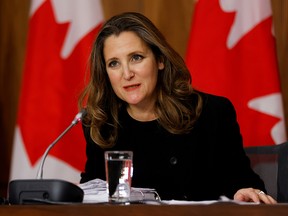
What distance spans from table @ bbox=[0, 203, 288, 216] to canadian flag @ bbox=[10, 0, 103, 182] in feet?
6.69

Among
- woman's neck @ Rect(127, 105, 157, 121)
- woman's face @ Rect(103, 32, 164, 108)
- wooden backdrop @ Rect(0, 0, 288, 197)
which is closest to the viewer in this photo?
woman's face @ Rect(103, 32, 164, 108)

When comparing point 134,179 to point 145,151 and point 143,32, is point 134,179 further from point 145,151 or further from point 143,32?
point 143,32

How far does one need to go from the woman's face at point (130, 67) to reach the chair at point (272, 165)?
1.54ft

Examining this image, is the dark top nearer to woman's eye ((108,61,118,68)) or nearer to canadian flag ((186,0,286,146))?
woman's eye ((108,61,118,68))

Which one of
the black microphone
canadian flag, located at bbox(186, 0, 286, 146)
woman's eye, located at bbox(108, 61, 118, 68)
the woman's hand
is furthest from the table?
canadian flag, located at bbox(186, 0, 286, 146)

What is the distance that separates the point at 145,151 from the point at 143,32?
0.46 m

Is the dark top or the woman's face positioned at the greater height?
the woman's face

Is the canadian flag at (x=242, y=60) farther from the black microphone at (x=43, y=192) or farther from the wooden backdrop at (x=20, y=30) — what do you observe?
the black microphone at (x=43, y=192)

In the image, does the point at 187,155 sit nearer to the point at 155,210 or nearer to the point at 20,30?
the point at 155,210

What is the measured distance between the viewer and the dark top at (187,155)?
2439mm

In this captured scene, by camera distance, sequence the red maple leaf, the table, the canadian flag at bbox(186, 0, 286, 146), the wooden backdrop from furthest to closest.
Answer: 1. the wooden backdrop
2. the red maple leaf
3. the canadian flag at bbox(186, 0, 286, 146)
4. the table

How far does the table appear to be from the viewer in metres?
1.15

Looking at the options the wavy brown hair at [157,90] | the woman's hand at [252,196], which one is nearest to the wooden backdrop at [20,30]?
the wavy brown hair at [157,90]

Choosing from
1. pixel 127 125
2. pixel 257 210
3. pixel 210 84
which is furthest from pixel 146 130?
pixel 257 210
